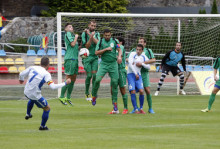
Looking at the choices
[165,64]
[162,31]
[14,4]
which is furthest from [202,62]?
[14,4]

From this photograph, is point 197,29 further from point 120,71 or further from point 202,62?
point 120,71

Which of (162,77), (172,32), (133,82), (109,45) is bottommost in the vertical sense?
(162,77)

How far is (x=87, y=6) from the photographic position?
43.5m

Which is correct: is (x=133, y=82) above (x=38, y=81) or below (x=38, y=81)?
below

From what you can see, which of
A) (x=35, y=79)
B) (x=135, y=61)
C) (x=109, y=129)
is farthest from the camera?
(x=135, y=61)

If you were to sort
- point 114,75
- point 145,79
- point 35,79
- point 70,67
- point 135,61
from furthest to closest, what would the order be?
point 70,67 < point 145,79 < point 135,61 < point 114,75 < point 35,79

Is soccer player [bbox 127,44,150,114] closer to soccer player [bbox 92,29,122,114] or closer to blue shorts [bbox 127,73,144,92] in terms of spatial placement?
blue shorts [bbox 127,73,144,92]

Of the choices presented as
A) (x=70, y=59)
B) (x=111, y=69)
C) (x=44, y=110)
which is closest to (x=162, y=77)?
(x=70, y=59)

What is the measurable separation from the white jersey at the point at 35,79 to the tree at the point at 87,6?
32.5 m

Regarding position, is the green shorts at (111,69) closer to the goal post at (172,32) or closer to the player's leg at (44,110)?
the player's leg at (44,110)

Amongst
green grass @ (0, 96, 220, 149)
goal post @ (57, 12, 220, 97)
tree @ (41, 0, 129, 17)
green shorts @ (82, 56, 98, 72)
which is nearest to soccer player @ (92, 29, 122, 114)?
green grass @ (0, 96, 220, 149)

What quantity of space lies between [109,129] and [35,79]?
5.67 ft

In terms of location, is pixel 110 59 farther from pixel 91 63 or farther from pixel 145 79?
pixel 91 63

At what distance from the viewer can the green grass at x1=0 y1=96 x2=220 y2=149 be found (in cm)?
905
